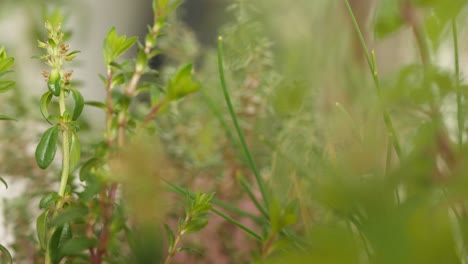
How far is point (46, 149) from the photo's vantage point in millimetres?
229

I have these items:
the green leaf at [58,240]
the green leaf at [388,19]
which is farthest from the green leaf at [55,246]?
the green leaf at [388,19]

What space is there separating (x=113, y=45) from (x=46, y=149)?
0.17 ft

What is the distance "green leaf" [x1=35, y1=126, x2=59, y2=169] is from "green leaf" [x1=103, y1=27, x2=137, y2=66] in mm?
38

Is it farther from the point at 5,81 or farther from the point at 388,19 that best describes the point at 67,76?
the point at 388,19

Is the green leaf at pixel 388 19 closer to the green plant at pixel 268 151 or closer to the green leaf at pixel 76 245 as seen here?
the green plant at pixel 268 151

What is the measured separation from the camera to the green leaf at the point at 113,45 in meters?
0.25

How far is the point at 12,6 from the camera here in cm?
74

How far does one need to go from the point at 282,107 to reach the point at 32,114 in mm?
256

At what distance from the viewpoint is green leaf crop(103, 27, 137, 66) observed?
248 millimetres

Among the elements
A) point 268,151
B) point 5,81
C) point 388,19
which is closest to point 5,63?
point 5,81

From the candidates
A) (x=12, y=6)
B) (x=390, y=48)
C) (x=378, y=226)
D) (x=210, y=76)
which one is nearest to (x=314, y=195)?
(x=378, y=226)

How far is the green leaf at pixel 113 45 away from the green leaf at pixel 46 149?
0.13 ft

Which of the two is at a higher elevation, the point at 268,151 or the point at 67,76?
the point at 67,76

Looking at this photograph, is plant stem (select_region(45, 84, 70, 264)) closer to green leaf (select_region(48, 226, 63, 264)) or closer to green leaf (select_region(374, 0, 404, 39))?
green leaf (select_region(48, 226, 63, 264))
